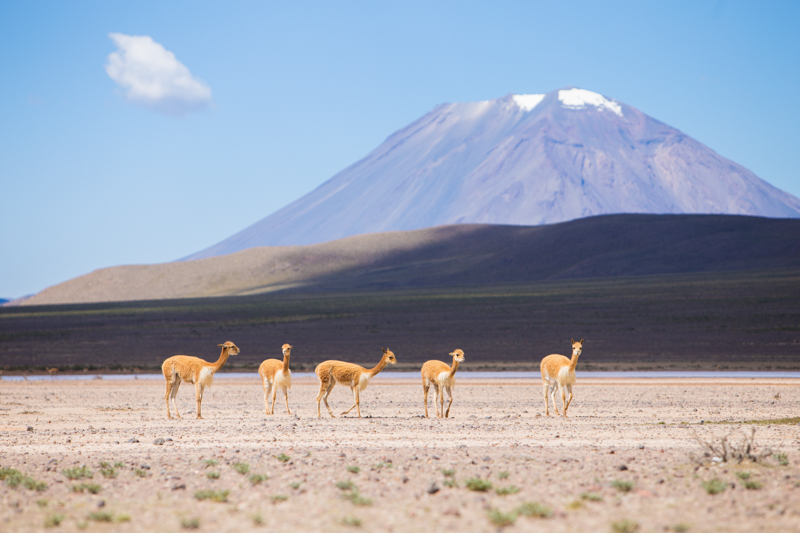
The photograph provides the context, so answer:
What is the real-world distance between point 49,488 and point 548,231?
112 m

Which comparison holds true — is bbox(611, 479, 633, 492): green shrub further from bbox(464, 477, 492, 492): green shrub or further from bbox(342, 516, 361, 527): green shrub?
bbox(342, 516, 361, 527): green shrub

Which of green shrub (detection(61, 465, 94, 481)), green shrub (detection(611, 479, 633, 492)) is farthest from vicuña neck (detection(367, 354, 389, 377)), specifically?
green shrub (detection(611, 479, 633, 492))

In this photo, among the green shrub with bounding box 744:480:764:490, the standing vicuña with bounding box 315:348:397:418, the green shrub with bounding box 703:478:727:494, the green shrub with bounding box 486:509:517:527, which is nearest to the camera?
the green shrub with bounding box 486:509:517:527

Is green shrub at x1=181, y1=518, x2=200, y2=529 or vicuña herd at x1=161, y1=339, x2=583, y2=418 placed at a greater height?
vicuña herd at x1=161, y1=339, x2=583, y2=418

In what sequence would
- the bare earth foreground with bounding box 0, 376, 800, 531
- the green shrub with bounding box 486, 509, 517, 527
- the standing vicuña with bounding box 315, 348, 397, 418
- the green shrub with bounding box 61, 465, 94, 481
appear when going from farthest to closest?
the standing vicuña with bounding box 315, 348, 397, 418 → the green shrub with bounding box 61, 465, 94, 481 → the bare earth foreground with bounding box 0, 376, 800, 531 → the green shrub with bounding box 486, 509, 517, 527

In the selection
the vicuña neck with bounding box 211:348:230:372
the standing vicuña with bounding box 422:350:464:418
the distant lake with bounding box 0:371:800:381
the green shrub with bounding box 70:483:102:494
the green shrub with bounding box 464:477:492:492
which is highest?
the vicuña neck with bounding box 211:348:230:372

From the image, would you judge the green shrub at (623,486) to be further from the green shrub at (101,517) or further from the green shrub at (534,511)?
the green shrub at (101,517)

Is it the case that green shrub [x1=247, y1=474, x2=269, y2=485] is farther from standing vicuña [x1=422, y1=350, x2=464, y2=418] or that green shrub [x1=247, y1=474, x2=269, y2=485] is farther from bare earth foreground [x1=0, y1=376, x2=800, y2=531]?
standing vicuña [x1=422, y1=350, x2=464, y2=418]

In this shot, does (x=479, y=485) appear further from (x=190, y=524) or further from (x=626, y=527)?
(x=190, y=524)

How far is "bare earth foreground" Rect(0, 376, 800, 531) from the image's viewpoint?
6.78 m

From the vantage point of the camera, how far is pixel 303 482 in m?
8.18

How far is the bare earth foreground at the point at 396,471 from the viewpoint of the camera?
267 inches

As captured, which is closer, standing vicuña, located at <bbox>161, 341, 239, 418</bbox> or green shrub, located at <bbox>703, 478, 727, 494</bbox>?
green shrub, located at <bbox>703, 478, 727, 494</bbox>

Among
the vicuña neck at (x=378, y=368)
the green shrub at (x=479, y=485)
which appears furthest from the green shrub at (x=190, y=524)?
the vicuña neck at (x=378, y=368)
